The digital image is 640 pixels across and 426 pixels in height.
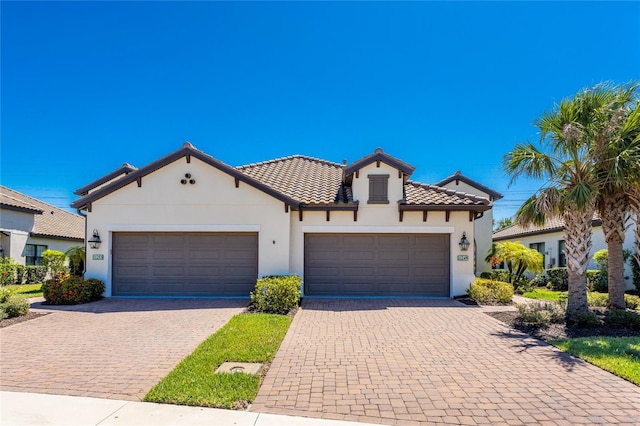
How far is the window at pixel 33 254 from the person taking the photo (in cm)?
2217

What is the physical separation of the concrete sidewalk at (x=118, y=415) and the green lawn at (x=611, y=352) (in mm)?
4816

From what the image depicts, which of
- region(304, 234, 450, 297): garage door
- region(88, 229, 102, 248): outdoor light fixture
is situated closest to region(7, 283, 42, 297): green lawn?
region(88, 229, 102, 248): outdoor light fixture

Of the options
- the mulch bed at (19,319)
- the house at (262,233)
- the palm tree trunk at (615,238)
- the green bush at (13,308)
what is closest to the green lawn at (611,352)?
the palm tree trunk at (615,238)

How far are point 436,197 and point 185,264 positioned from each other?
32.5 ft

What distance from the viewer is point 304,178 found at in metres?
16.6

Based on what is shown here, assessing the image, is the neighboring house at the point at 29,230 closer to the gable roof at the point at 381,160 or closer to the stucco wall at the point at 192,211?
the stucco wall at the point at 192,211

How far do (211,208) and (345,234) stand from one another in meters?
5.17

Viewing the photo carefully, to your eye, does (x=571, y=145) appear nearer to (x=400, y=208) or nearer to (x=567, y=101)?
(x=567, y=101)

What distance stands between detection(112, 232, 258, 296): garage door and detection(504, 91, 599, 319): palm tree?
30.8ft

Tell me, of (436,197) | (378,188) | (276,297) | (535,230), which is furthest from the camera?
(535,230)

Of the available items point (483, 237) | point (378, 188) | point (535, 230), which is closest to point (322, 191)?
point (378, 188)

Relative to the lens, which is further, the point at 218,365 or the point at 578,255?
the point at 578,255

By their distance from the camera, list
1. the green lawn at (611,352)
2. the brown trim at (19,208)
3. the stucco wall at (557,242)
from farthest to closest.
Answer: the brown trim at (19,208), the stucco wall at (557,242), the green lawn at (611,352)

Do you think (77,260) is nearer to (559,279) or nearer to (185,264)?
(185,264)
